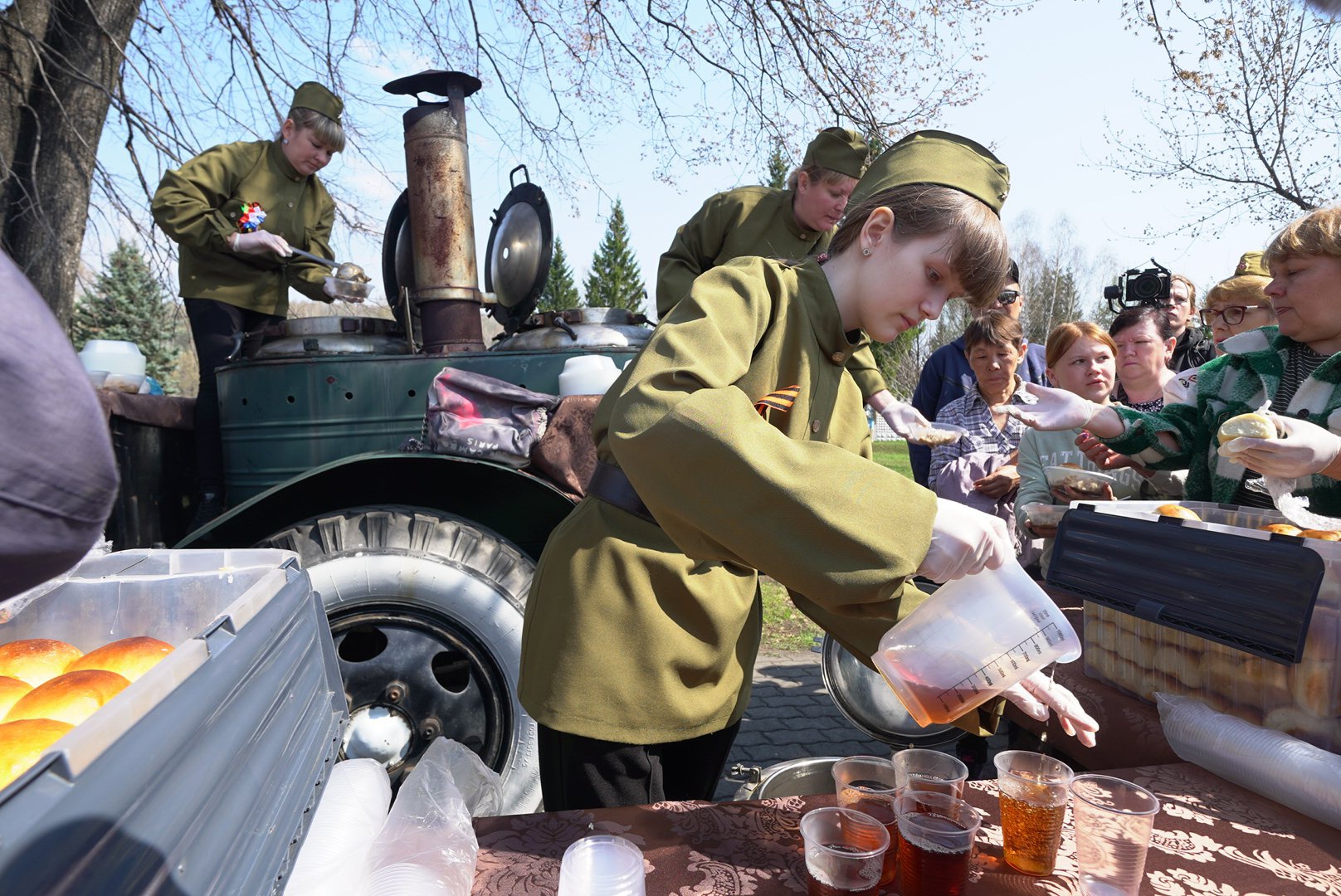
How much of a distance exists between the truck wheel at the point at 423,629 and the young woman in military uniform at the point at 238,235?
1037mm

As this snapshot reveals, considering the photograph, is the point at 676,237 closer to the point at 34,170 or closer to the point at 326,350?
the point at 326,350

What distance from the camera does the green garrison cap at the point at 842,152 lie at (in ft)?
11.6

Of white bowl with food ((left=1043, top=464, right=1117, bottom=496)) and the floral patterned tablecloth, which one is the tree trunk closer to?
the floral patterned tablecloth

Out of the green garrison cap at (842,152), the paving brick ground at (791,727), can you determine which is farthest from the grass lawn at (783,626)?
the green garrison cap at (842,152)

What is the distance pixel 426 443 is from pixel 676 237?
1573 mm

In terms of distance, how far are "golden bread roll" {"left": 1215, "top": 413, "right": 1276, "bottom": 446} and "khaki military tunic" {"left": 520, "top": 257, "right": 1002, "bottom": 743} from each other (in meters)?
0.84

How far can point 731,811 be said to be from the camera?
1307mm

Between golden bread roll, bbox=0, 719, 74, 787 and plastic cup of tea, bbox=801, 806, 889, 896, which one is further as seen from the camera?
plastic cup of tea, bbox=801, 806, 889, 896

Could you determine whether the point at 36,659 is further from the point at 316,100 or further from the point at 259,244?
the point at 316,100

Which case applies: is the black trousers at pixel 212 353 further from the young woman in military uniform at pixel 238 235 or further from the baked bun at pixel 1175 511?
the baked bun at pixel 1175 511

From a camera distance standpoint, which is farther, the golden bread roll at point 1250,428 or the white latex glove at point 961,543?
the golden bread roll at point 1250,428

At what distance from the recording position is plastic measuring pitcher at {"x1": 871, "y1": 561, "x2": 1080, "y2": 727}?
110 cm

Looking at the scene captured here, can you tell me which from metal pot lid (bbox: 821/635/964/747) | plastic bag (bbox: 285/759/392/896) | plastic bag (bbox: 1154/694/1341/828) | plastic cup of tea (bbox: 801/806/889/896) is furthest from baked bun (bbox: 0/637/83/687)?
metal pot lid (bbox: 821/635/964/747)

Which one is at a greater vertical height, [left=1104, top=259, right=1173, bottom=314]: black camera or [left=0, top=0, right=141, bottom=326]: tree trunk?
[left=0, top=0, right=141, bottom=326]: tree trunk
